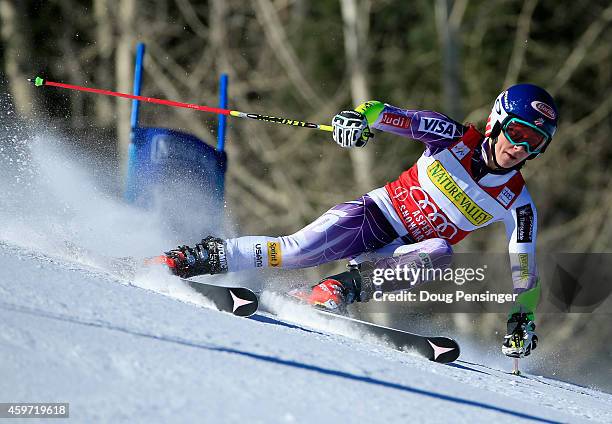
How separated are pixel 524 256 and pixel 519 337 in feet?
1.34

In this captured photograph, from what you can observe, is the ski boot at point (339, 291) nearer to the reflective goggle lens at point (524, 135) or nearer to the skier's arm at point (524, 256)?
the skier's arm at point (524, 256)

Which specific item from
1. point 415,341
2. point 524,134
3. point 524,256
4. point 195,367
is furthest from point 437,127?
point 195,367

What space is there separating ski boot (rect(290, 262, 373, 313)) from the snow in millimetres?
123

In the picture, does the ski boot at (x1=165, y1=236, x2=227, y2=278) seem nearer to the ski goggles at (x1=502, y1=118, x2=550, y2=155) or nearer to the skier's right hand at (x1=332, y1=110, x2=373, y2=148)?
the skier's right hand at (x1=332, y1=110, x2=373, y2=148)

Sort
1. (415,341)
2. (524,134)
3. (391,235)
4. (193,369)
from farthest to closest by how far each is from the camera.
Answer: (391,235), (524,134), (415,341), (193,369)

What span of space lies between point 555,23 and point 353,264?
15.7m

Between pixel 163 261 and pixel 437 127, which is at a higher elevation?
pixel 437 127

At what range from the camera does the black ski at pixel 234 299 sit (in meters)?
4.37

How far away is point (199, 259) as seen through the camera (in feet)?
16.4

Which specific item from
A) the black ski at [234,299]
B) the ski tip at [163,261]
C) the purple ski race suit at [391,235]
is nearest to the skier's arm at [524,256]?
the purple ski race suit at [391,235]

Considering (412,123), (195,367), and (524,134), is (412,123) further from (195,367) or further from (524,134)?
(195,367)

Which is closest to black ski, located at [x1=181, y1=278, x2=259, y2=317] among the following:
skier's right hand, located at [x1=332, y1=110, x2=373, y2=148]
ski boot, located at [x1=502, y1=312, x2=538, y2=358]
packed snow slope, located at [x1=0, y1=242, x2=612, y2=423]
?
packed snow slope, located at [x1=0, y1=242, x2=612, y2=423]

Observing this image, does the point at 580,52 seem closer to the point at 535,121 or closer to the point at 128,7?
the point at 128,7

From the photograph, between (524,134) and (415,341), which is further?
(524,134)
